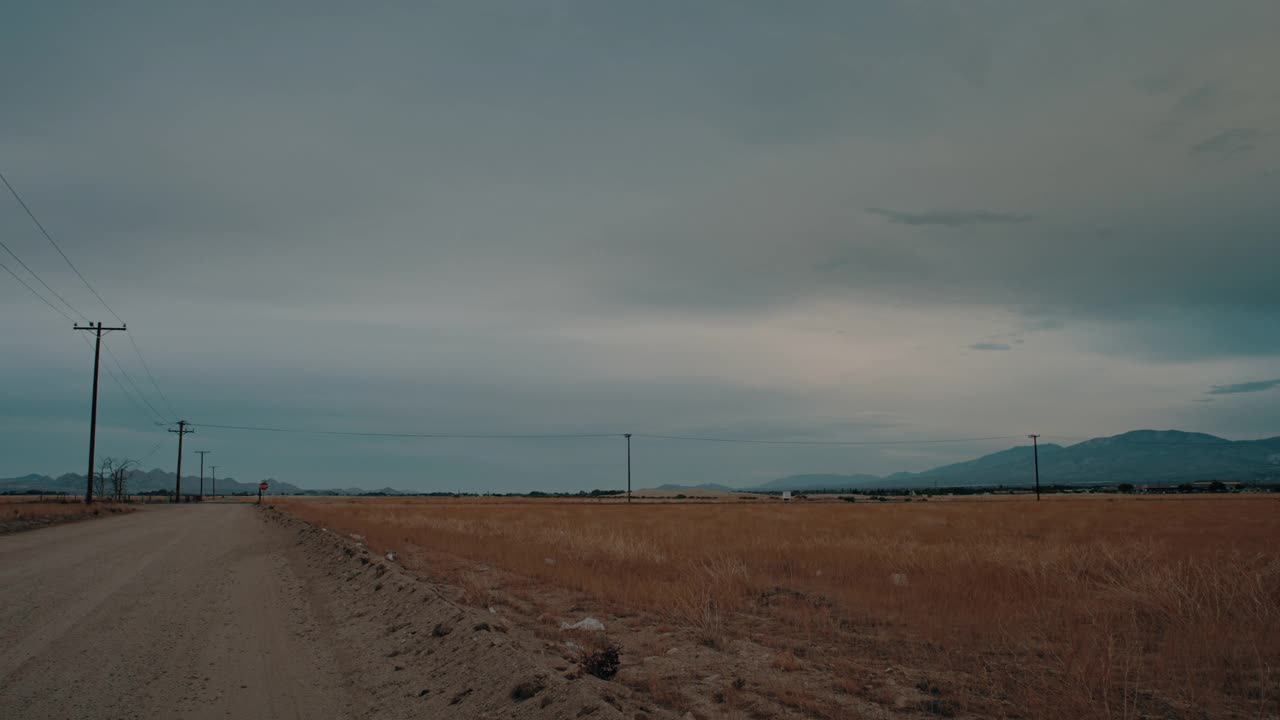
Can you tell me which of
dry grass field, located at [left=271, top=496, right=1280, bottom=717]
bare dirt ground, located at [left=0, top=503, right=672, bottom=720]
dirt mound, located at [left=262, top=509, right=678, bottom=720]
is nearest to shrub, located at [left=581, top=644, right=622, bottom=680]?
dirt mound, located at [left=262, top=509, right=678, bottom=720]

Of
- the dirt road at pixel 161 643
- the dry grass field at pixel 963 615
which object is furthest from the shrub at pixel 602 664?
the dirt road at pixel 161 643

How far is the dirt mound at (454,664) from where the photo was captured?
→ 6809 mm

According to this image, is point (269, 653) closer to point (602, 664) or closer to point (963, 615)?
point (602, 664)

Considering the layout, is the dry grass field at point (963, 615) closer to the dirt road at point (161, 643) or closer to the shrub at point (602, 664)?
the shrub at point (602, 664)

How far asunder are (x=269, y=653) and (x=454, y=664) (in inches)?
94.8

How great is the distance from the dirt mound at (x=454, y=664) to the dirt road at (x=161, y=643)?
1.52 feet

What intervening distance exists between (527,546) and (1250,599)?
16.6m

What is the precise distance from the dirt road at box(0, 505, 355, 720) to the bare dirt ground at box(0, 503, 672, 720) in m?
0.02

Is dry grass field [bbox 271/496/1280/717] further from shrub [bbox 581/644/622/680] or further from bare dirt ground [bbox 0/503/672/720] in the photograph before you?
bare dirt ground [bbox 0/503/672/720]

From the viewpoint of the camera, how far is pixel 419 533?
96.8ft

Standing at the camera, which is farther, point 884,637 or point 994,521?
point 994,521

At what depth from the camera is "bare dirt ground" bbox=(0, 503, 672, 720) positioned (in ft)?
22.7

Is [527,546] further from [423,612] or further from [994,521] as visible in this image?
[994,521]

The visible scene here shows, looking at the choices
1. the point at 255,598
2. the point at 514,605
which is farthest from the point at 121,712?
the point at 255,598
